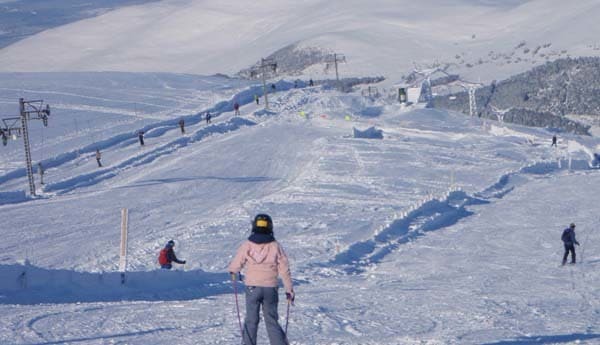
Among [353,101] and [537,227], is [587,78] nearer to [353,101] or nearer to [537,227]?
[353,101]

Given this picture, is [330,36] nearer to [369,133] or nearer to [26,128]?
[369,133]

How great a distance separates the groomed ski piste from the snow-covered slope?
148ft

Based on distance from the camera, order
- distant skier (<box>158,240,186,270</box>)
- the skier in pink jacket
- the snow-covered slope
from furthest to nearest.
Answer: the snow-covered slope
distant skier (<box>158,240,186,270</box>)
the skier in pink jacket

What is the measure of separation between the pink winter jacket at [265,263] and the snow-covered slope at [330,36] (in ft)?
298

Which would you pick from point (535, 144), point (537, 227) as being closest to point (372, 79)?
point (535, 144)

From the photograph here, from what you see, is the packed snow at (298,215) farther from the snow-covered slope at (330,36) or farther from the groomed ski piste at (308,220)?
the snow-covered slope at (330,36)

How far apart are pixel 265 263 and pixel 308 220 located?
2026 centimetres

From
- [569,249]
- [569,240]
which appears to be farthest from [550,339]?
[569,249]

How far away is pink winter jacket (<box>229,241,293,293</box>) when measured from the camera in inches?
284

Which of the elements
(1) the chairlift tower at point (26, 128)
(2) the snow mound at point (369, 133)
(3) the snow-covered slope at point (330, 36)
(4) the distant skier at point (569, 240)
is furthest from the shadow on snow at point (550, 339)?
(3) the snow-covered slope at point (330, 36)

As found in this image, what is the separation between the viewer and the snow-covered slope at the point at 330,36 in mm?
111562

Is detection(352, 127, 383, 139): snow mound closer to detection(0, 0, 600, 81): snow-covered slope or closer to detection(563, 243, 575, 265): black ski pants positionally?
detection(563, 243, 575, 265): black ski pants

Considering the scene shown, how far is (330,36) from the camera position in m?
131

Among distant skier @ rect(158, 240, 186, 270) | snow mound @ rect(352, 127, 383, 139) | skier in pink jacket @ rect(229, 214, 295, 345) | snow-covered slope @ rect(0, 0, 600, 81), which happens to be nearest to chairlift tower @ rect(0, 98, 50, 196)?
snow mound @ rect(352, 127, 383, 139)
